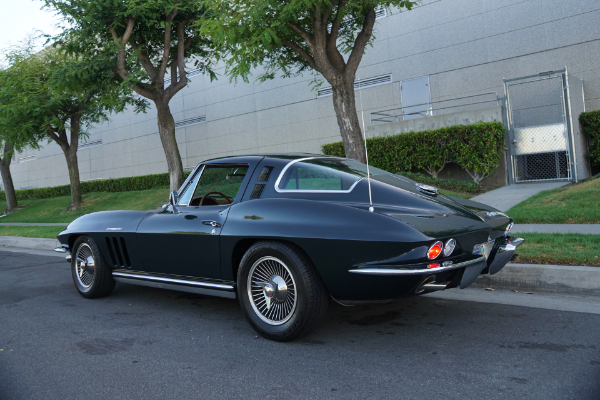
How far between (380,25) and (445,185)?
7.94 m

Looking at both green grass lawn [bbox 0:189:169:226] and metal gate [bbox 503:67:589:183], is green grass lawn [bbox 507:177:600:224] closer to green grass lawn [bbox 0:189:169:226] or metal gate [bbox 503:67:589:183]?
metal gate [bbox 503:67:589:183]

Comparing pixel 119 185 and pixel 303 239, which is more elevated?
pixel 119 185

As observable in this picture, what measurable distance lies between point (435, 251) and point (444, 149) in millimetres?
11278

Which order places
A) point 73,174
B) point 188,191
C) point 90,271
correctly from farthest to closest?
point 73,174
point 90,271
point 188,191

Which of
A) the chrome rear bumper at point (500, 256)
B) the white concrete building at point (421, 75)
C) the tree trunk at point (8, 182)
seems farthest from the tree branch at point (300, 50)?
the tree trunk at point (8, 182)

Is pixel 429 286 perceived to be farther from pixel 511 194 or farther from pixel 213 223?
pixel 511 194

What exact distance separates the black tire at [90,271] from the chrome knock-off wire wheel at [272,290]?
2.20 metres

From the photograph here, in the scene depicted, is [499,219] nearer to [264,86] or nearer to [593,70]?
[593,70]

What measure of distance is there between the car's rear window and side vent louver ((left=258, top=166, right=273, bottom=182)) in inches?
5.7

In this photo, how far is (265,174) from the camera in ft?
13.3

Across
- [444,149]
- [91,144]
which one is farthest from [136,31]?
[91,144]

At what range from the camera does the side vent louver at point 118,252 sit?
4.87m

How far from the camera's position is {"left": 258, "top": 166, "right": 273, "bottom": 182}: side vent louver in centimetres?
403

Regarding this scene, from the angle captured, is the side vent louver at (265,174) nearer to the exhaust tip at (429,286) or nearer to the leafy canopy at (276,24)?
the exhaust tip at (429,286)
